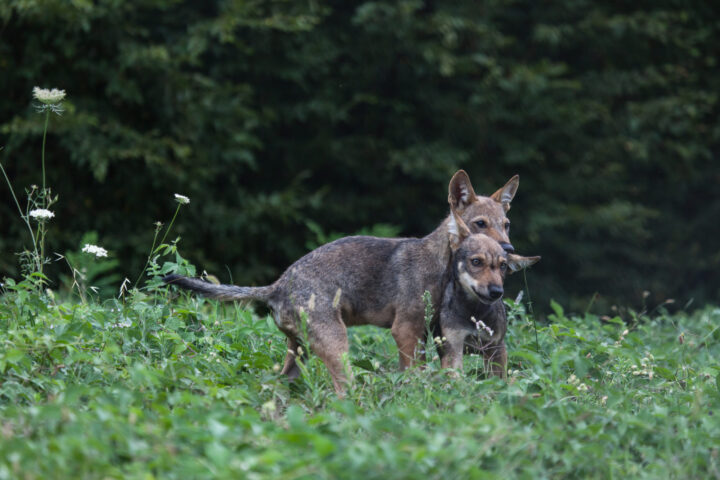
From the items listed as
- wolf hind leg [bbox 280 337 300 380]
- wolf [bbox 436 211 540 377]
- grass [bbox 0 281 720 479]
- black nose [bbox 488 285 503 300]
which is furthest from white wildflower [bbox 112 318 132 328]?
black nose [bbox 488 285 503 300]

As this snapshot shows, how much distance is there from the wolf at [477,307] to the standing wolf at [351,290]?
8.9 inches

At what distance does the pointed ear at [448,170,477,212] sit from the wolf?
5.19 feet

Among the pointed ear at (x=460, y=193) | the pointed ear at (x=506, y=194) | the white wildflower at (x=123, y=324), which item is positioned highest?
the pointed ear at (x=460, y=193)

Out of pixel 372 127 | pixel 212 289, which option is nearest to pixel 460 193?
pixel 212 289

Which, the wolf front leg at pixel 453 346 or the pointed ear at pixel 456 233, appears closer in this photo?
the wolf front leg at pixel 453 346

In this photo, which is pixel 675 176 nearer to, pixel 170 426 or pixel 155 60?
pixel 155 60

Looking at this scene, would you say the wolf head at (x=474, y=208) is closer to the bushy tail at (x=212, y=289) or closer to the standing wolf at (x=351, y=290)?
the standing wolf at (x=351, y=290)

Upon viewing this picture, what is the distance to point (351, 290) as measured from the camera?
612 cm

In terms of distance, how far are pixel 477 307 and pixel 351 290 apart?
92cm

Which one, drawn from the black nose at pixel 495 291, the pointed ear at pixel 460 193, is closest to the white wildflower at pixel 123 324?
the black nose at pixel 495 291

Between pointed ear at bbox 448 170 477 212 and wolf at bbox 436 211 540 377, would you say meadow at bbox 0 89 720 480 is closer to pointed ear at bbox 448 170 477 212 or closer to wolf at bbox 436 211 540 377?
wolf at bbox 436 211 540 377

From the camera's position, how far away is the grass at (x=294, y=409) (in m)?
3.44

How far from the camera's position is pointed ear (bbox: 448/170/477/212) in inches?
298

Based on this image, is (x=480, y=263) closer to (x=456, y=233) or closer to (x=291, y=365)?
(x=456, y=233)
